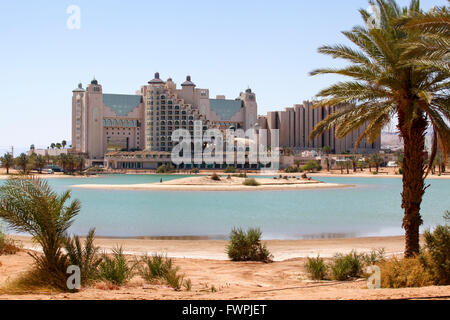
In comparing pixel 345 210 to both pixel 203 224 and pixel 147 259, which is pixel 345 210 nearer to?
pixel 203 224

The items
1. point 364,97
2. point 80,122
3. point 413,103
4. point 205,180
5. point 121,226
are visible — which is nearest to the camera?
point 413,103

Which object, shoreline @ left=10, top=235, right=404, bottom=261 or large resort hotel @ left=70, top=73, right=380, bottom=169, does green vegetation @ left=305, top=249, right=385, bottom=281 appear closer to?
shoreline @ left=10, top=235, right=404, bottom=261

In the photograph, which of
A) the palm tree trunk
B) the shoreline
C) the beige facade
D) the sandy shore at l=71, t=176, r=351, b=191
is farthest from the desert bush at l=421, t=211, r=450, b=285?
the beige facade

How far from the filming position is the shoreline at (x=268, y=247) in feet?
55.1

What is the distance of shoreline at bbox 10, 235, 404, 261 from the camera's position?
55.1 ft

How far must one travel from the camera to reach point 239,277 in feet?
40.2

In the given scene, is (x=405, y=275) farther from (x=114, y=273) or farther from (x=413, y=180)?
(x=114, y=273)

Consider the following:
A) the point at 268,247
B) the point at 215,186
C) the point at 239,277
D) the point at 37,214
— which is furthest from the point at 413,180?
the point at 215,186

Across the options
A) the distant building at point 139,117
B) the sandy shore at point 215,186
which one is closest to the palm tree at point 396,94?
the sandy shore at point 215,186

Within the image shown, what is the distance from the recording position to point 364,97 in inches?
524

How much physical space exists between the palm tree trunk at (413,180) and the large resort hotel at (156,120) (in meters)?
123

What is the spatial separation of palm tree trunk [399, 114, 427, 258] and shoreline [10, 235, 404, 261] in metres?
3.36

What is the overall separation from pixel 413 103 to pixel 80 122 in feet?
546
